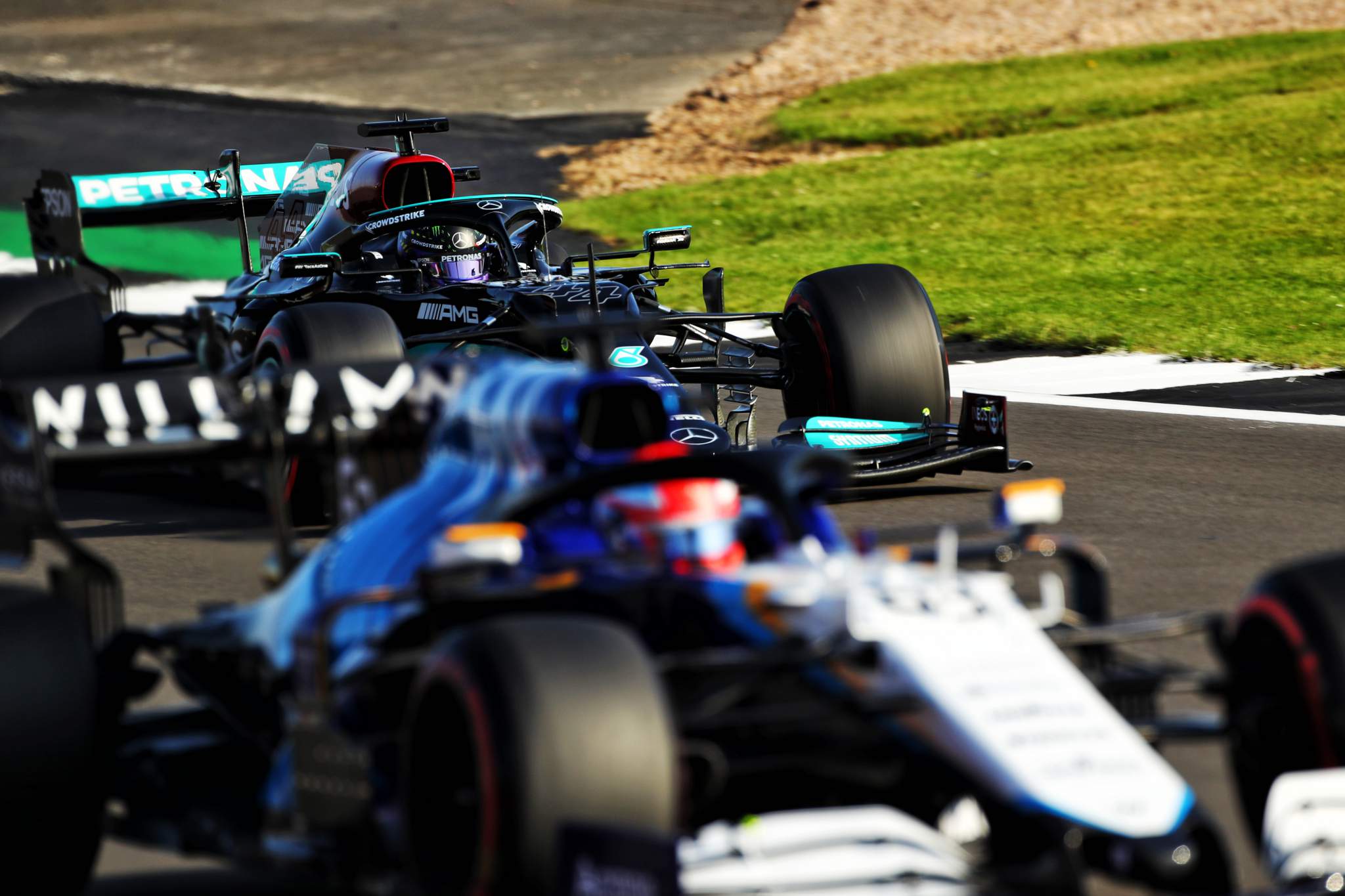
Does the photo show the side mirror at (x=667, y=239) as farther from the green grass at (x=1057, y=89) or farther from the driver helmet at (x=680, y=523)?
the green grass at (x=1057, y=89)

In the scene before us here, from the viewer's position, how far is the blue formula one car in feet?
12.4

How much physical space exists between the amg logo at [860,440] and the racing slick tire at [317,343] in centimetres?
211

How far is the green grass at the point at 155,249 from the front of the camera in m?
19.8

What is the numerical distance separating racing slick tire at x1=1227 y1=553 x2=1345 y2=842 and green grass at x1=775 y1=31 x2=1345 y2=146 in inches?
812

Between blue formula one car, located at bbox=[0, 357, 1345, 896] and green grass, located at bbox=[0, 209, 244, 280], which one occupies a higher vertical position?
green grass, located at bbox=[0, 209, 244, 280]

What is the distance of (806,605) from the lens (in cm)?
424

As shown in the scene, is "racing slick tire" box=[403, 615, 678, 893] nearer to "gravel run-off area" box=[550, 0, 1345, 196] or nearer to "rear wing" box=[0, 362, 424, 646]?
"rear wing" box=[0, 362, 424, 646]

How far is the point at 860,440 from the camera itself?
389 inches

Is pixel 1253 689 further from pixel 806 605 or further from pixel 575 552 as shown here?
pixel 575 552

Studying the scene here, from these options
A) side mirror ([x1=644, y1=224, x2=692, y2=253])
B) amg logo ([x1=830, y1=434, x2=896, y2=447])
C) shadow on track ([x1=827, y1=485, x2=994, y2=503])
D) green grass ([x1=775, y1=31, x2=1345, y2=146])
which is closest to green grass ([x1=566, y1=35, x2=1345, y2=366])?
green grass ([x1=775, y1=31, x2=1345, y2=146])

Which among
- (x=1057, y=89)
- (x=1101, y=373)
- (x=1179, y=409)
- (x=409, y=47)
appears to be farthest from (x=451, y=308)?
(x=409, y=47)

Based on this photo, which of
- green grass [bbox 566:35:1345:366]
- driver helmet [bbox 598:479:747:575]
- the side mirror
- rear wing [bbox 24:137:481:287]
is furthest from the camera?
green grass [bbox 566:35:1345:366]

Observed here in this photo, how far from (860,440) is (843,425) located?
0.37 ft

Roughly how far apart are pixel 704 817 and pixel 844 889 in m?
0.61
